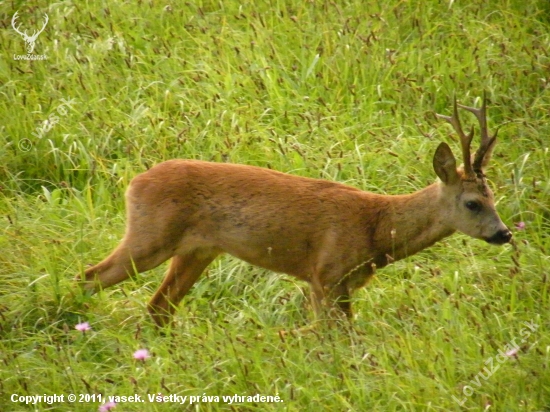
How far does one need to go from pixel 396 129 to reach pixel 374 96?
43 cm

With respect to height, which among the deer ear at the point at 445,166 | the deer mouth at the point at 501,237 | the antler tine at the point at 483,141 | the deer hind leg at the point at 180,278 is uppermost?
the antler tine at the point at 483,141

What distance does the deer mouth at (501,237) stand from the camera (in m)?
5.55

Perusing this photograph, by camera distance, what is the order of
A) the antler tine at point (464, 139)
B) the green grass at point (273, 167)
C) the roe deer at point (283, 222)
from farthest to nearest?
the roe deer at point (283, 222)
the antler tine at point (464, 139)
the green grass at point (273, 167)

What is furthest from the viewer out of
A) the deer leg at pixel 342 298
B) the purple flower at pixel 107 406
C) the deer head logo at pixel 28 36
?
the deer head logo at pixel 28 36

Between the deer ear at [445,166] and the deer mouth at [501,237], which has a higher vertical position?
the deer ear at [445,166]

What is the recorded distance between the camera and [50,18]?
8664 millimetres

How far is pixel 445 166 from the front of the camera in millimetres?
5660

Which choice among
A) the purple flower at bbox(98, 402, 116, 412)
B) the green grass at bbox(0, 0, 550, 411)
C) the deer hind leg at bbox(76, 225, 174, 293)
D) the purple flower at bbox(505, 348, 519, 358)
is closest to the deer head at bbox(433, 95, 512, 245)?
the green grass at bbox(0, 0, 550, 411)

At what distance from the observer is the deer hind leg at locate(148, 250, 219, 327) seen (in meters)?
5.92

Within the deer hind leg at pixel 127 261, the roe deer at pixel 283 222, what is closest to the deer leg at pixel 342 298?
the roe deer at pixel 283 222

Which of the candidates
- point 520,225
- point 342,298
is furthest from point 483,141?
point 342,298

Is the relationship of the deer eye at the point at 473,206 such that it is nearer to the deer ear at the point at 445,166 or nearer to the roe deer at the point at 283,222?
the roe deer at the point at 283,222

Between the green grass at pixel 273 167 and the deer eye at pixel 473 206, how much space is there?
29 centimetres

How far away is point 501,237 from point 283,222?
1.16 m
